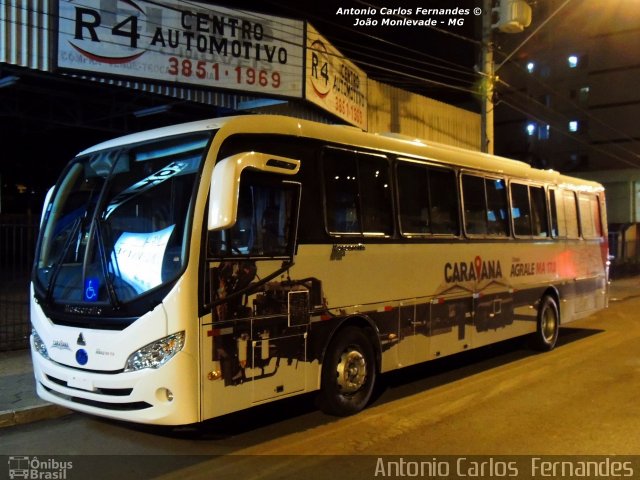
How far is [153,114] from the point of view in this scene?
53.6 feet

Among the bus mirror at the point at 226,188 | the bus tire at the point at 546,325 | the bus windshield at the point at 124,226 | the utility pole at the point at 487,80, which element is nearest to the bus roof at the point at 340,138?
the bus windshield at the point at 124,226

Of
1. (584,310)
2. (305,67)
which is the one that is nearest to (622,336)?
(584,310)

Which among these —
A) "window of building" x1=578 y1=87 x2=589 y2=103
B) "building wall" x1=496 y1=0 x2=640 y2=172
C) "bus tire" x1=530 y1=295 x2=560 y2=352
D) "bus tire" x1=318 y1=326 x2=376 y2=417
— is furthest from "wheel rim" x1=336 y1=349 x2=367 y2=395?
"window of building" x1=578 y1=87 x2=589 y2=103

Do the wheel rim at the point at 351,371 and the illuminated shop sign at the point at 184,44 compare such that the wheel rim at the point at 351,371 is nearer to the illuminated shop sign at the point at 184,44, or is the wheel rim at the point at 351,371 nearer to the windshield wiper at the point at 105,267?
the windshield wiper at the point at 105,267

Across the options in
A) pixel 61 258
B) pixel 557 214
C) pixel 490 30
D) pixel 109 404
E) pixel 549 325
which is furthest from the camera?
pixel 490 30

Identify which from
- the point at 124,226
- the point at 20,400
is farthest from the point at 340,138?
the point at 20,400

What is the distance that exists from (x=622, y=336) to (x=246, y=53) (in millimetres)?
9575

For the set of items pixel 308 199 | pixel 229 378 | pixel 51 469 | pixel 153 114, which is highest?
pixel 153 114

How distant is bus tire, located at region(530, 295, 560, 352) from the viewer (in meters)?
10.3

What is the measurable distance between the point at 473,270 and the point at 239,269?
433 centimetres

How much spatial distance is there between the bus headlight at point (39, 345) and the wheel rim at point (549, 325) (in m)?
7.95

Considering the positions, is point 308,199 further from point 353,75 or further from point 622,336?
point 353,75

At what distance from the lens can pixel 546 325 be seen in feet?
34.6

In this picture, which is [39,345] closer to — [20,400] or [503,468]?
[20,400]
